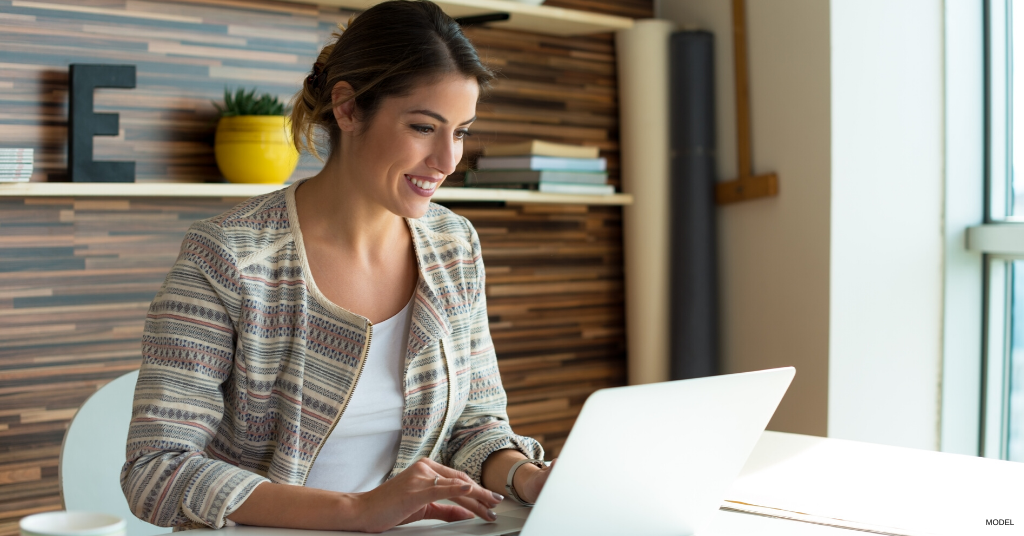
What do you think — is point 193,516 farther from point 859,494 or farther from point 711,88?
point 711,88

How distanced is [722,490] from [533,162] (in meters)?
1.62

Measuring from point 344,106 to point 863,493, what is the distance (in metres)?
0.99

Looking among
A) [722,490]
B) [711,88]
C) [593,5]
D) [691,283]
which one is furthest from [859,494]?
[593,5]

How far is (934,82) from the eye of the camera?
8.03 feet

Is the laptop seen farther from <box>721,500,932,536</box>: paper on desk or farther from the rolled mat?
the rolled mat

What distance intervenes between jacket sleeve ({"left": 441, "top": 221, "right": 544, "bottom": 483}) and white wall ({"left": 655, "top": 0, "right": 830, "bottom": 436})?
4.00 ft

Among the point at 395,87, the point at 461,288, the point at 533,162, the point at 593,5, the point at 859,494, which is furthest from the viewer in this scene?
the point at 593,5

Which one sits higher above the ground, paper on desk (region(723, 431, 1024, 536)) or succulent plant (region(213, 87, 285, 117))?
succulent plant (region(213, 87, 285, 117))

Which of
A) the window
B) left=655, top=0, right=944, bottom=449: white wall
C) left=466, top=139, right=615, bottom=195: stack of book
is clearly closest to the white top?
left=466, top=139, right=615, bottom=195: stack of book

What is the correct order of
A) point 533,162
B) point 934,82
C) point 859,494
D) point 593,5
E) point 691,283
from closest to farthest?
1. point 859,494
2. point 934,82
3. point 533,162
4. point 691,283
5. point 593,5

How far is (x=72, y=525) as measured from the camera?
33.0 inches

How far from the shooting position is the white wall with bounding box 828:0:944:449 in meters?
2.40

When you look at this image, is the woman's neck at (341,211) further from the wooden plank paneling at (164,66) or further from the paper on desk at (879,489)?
the paper on desk at (879,489)

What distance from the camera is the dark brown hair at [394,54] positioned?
4.65 feet
